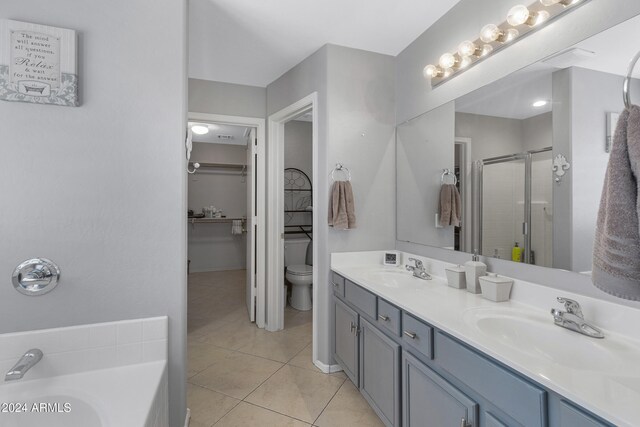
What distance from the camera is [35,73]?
128cm

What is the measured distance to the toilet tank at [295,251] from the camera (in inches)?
157

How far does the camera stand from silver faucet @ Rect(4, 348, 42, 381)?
108cm

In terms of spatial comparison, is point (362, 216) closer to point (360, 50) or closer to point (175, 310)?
point (360, 50)

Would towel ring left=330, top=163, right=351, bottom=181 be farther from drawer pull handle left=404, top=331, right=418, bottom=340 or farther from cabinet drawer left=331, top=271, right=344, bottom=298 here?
drawer pull handle left=404, top=331, right=418, bottom=340

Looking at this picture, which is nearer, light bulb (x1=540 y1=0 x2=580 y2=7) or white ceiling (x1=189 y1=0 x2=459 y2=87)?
light bulb (x1=540 y1=0 x2=580 y2=7)

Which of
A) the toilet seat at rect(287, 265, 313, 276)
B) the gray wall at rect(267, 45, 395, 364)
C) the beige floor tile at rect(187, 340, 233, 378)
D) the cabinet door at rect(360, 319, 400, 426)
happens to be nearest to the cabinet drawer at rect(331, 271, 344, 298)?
the gray wall at rect(267, 45, 395, 364)

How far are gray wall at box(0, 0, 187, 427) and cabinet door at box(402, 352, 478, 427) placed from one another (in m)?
1.12

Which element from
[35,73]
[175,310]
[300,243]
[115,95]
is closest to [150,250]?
[175,310]

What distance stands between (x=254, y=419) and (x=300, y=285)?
1876mm

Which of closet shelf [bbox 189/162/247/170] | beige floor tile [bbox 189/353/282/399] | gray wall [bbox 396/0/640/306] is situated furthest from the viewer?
closet shelf [bbox 189/162/247/170]

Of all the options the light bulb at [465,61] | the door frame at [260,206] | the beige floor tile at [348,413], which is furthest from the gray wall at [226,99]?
the beige floor tile at [348,413]

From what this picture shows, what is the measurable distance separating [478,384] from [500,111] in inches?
52.2

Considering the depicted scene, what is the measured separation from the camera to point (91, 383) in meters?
1.26

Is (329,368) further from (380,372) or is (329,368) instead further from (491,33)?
(491,33)
